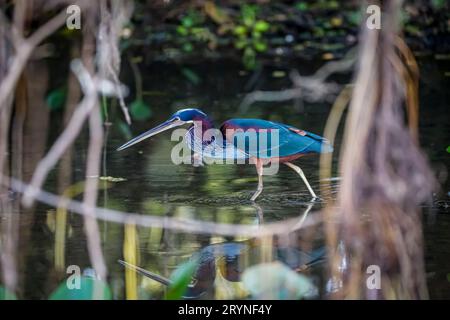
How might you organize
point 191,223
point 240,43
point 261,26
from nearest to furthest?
point 191,223, point 240,43, point 261,26

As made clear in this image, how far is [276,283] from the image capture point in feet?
14.8

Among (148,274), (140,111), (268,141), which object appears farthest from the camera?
(140,111)

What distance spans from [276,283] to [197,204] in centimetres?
207

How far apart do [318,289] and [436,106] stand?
5.39m

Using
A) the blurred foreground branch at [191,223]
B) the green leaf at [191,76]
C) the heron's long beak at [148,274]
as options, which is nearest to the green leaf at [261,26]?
the green leaf at [191,76]

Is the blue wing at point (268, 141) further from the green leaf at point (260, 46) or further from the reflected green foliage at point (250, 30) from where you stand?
the reflected green foliage at point (250, 30)

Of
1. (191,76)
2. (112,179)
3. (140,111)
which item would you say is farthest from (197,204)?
(191,76)

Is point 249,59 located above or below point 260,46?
below

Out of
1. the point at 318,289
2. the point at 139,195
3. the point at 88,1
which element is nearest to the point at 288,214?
the point at 139,195

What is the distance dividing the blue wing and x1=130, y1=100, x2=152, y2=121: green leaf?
273 centimetres

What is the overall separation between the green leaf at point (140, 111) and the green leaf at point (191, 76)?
169 centimetres

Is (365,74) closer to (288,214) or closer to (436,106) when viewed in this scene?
(288,214)

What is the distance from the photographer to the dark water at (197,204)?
5227mm

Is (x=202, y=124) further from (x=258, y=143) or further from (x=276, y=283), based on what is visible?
(x=276, y=283)
